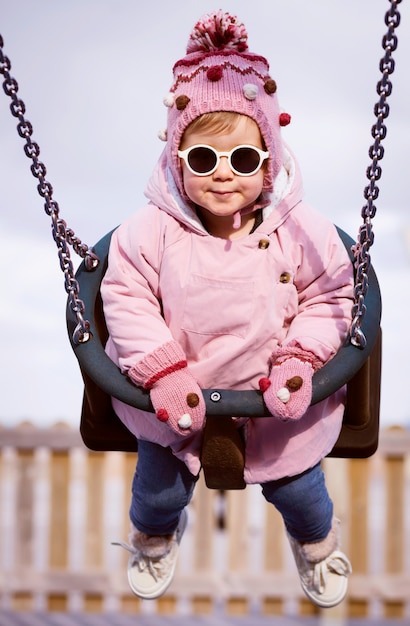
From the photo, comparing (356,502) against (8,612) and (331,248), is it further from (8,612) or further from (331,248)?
(331,248)

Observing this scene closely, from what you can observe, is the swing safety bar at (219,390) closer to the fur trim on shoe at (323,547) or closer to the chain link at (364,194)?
the chain link at (364,194)

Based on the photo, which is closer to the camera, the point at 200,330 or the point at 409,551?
the point at 200,330

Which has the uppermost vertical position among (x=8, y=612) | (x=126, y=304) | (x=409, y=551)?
(x=126, y=304)

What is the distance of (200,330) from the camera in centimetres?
133

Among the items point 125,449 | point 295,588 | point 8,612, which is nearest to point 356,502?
point 295,588

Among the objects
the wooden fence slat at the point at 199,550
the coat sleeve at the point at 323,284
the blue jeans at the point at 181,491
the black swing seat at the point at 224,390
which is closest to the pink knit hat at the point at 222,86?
the coat sleeve at the point at 323,284

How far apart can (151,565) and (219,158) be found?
89cm

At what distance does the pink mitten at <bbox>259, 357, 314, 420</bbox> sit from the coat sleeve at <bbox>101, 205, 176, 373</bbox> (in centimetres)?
18

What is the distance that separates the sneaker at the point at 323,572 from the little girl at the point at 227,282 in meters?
0.23

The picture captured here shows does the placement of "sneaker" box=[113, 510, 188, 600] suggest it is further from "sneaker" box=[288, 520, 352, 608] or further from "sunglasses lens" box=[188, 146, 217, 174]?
"sunglasses lens" box=[188, 146, 217, 174]

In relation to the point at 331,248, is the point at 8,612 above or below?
below

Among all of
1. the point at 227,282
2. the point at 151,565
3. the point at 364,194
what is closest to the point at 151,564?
the point at 151,565

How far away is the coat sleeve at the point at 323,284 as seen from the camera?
4.42ft

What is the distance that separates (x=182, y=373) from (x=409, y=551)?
3.83 m
